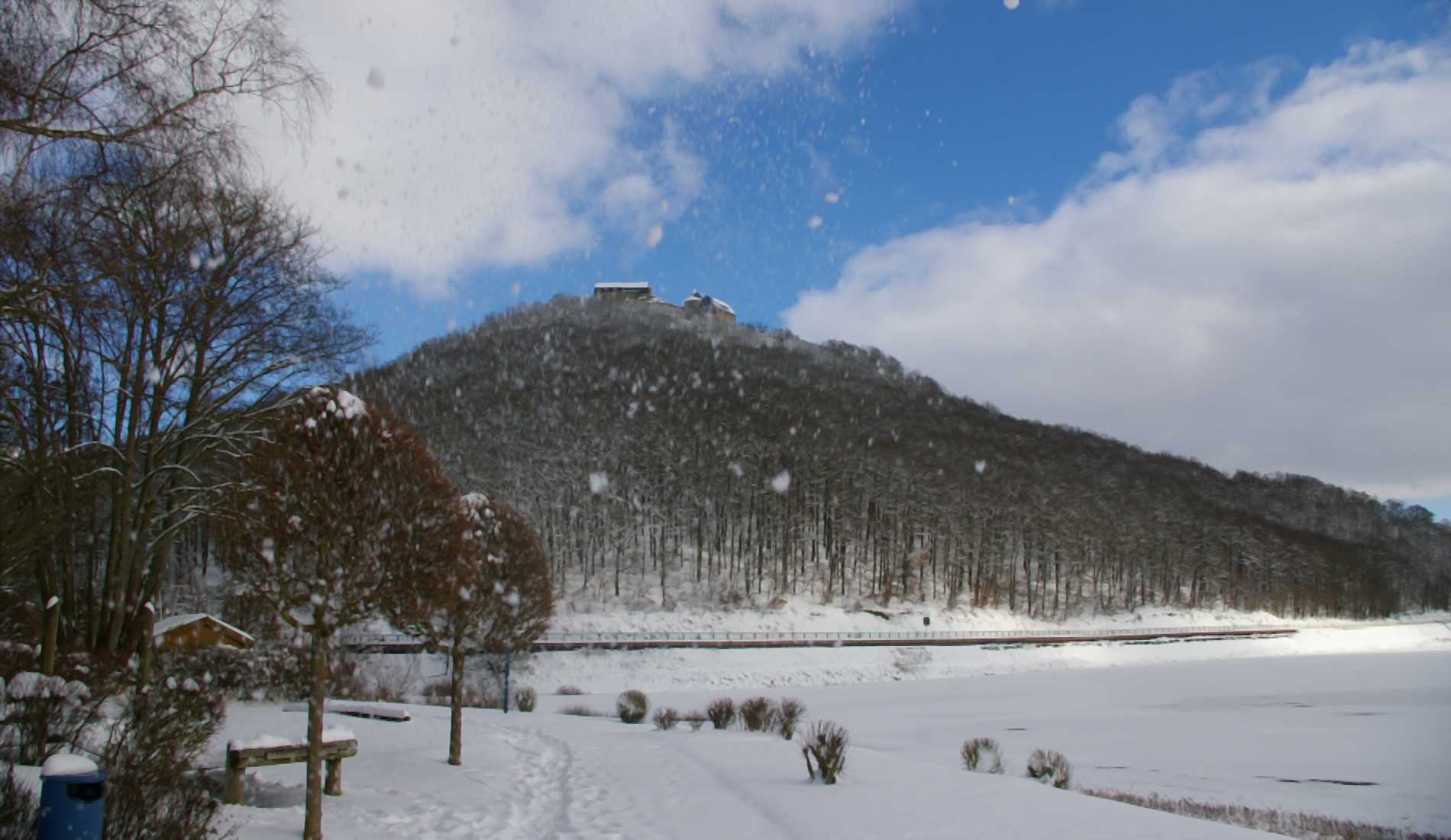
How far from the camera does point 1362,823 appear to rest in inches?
536

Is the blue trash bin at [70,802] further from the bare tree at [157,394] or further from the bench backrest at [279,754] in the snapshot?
the bare tree at [157,394]

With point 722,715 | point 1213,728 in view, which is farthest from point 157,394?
point 1213,728

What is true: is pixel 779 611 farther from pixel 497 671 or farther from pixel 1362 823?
pixel 1362 823

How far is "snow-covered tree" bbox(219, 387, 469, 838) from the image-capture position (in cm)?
828

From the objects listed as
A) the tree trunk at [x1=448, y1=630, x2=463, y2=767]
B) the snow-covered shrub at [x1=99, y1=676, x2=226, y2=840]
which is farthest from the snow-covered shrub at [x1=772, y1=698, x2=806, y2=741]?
the snow-covered shrub at [x1=99, y1=676, x2=226, y2=840]

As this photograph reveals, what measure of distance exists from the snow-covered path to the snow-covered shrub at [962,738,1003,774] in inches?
25.6

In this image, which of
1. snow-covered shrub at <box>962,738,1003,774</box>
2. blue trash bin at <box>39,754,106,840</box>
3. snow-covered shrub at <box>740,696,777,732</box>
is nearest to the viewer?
blue trash bin at <box>39,754,106,840</box>

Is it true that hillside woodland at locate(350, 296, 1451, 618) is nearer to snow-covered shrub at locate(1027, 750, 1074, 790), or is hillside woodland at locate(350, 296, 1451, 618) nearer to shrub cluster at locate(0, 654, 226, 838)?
snow-covered shrub at locate(1027, 750, 1074, 790)

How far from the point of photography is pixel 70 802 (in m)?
4.72

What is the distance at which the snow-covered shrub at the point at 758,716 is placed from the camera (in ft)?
Answer: 67.8

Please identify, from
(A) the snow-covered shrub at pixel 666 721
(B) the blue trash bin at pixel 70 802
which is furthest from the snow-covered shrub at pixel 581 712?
(B) the blue trash bin at pixel 70 802

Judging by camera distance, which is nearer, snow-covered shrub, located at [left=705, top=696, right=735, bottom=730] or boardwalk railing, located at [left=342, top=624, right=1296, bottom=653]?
snow-covered shrub, located at [left=705, top=696, right=735, bottom=730]

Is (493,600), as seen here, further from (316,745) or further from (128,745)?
(128,745)

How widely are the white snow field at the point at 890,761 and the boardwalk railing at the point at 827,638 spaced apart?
2.03 metres
